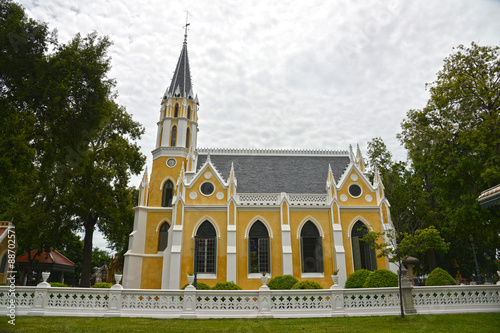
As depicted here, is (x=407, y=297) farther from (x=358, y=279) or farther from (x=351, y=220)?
(x=351, y=220)

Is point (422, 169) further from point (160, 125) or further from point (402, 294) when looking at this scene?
point (160, 125)

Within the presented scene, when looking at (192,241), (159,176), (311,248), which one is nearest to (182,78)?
(159,176)

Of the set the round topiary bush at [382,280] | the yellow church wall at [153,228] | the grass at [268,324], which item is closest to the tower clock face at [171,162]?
the yellow church wall at [153,228]

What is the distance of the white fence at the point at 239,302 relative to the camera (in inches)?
486

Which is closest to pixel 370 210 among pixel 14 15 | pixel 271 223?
pixel 271 223

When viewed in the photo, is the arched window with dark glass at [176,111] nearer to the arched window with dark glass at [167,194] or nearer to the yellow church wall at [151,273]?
the arched window with dark glass at [167,194]

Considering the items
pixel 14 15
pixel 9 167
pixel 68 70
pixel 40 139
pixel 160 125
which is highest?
pixel 160 125

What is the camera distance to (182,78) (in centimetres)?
3481

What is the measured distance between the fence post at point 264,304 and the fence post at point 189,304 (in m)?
2.48

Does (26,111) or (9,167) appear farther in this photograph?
(26,111)

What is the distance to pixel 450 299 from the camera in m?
13.5

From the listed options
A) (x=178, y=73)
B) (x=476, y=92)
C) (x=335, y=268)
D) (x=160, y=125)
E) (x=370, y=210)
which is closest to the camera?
(x=476, y=92)

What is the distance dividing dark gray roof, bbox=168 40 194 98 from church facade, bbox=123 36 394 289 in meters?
7.92

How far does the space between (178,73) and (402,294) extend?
29801 mm
